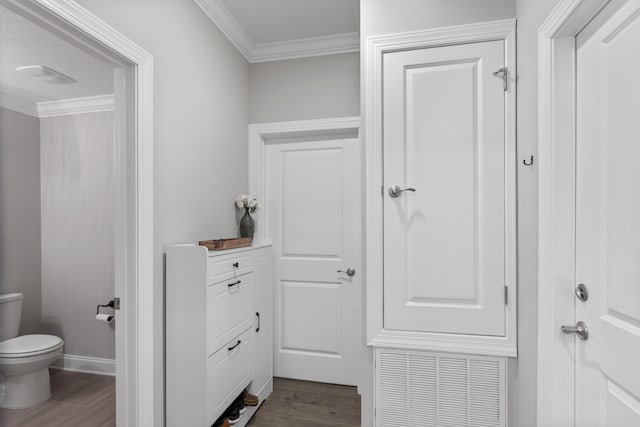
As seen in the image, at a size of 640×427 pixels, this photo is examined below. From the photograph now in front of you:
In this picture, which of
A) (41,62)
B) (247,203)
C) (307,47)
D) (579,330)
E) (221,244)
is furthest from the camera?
(307,47)

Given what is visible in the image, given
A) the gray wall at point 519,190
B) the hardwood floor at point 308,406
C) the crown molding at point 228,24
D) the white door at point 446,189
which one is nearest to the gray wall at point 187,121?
the crown molding at point 228,24

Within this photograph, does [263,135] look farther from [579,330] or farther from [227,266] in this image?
[579,330]

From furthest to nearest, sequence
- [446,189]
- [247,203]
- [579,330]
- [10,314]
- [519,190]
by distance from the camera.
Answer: [247,203] < [10,314] < [446,189] < [519,190] < [579,330]

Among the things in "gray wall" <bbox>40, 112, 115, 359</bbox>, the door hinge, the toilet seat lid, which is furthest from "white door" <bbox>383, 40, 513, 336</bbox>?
"gray wall" <bbox>40, 112, 115, 359</bbox>

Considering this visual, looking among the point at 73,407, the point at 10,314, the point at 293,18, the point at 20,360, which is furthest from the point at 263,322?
the point at 293,18

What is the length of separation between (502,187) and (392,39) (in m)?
0.90

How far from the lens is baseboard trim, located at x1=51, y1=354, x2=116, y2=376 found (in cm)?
295

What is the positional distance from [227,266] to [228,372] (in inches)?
23.9

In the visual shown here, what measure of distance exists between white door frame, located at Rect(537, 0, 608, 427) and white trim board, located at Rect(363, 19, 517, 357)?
316mm

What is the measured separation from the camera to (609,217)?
1.08 metres

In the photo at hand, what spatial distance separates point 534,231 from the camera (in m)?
1.40

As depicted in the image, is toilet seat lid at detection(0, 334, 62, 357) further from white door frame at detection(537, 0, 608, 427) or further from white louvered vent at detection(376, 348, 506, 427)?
white door frame at detection(537, 0, 608, 427)

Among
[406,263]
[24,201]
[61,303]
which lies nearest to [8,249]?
[24,201]

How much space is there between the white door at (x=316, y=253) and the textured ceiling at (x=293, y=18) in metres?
0.79
